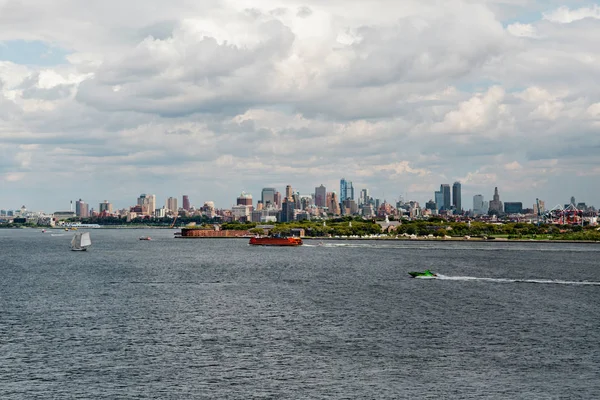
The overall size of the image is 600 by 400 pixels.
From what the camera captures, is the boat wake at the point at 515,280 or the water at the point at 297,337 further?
the boat wake at the point at 515,280

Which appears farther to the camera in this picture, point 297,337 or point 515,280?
point 515,280

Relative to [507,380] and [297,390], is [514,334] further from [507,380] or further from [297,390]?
[297,390]

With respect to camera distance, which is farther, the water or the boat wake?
the boat wake

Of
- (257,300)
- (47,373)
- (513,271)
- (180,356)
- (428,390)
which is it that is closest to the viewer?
Answer: (428,390)

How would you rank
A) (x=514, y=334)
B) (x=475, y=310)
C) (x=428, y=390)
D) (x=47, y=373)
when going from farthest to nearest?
(x=475, y=310)
(x=514, y=334)
(x=47, y=373)
(x=428, y=390)

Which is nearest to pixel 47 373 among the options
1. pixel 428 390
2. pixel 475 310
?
pixel 428 390

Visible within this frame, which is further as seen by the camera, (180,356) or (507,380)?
(180,356)
